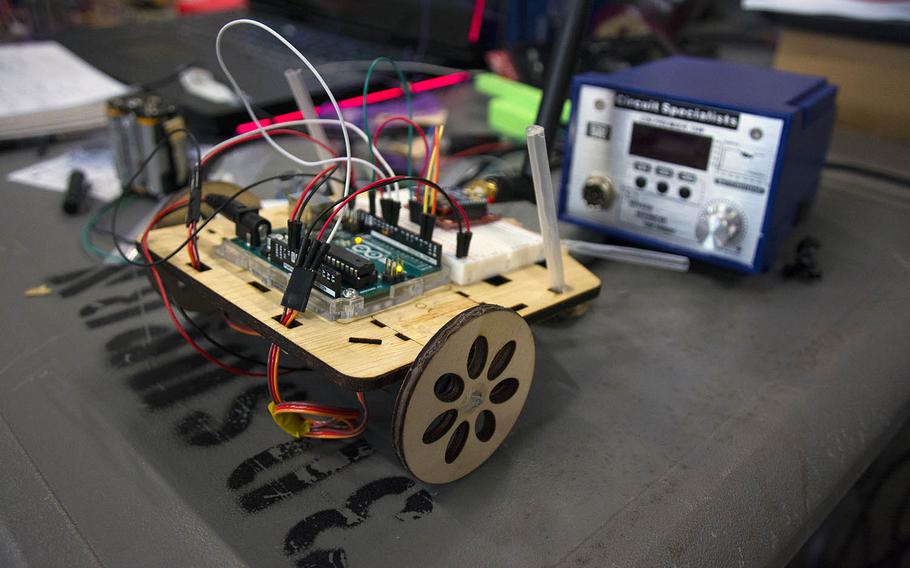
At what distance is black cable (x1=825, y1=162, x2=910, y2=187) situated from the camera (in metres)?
1.12

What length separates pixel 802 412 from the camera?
0.63 metres

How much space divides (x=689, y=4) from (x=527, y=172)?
986 mm

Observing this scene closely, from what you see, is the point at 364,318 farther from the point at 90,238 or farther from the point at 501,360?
the point at 90,238

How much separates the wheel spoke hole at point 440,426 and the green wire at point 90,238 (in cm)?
50

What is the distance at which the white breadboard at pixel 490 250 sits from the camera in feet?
2.04

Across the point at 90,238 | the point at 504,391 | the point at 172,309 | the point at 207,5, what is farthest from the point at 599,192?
the point at 207,5

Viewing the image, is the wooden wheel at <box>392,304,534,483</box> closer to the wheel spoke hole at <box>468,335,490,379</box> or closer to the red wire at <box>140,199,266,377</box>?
the wheel spoke hole at <box>468,335,490,379</box>

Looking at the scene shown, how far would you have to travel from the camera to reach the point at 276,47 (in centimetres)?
139

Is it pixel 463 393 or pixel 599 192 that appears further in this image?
pixel 599 192

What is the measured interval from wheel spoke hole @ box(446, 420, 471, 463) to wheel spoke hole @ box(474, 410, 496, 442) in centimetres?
2

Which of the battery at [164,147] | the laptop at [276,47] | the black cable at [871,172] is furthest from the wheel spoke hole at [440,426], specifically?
the black cable at [871,172]

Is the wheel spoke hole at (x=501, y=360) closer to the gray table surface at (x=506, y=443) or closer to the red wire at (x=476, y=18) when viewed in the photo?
the gray table surface at (x=506, y=443)

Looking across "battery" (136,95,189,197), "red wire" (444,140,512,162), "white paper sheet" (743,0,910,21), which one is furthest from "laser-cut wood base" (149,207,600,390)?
"white paper sheet" (743,0,910,21)

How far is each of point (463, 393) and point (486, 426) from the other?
6 cm
